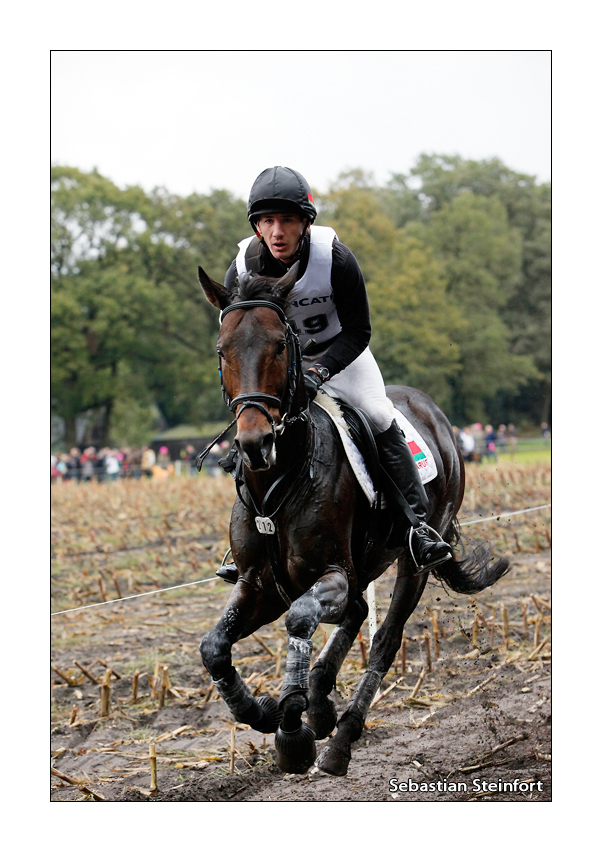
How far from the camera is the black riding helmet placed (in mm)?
4996

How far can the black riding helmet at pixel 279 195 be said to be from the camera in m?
5.00

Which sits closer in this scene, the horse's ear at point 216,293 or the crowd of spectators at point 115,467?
the horse's ear at point 216,293

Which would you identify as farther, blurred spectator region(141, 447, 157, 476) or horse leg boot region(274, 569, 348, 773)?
blurred spectator region(141, 447, 157, 476)

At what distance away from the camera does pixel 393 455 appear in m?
5.88

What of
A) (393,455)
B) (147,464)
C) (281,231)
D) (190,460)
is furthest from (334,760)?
(190,460)

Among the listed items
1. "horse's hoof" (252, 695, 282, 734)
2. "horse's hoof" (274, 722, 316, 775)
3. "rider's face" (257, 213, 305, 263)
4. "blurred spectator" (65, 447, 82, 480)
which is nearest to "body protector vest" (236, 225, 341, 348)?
"rider's face" (257, 213, 305, 263)

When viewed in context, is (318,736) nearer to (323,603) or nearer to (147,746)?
(323,603)

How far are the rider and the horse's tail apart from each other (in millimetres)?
1657

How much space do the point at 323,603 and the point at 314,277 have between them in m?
1.89

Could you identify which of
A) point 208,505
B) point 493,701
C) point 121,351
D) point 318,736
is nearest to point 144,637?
point 493,701

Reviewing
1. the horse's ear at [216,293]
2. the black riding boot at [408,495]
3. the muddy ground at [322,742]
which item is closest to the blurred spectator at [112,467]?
the muddy ground at [322,742]

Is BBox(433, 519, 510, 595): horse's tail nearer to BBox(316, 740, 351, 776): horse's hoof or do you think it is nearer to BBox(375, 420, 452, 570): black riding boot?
BBox(375, 420, 452, 570): black riding boot

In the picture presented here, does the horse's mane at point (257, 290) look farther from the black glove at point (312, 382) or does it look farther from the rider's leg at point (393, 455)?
the rider's leg at point (393, 455)

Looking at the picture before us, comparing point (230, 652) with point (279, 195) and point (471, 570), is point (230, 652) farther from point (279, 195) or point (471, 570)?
point (471, 570)
